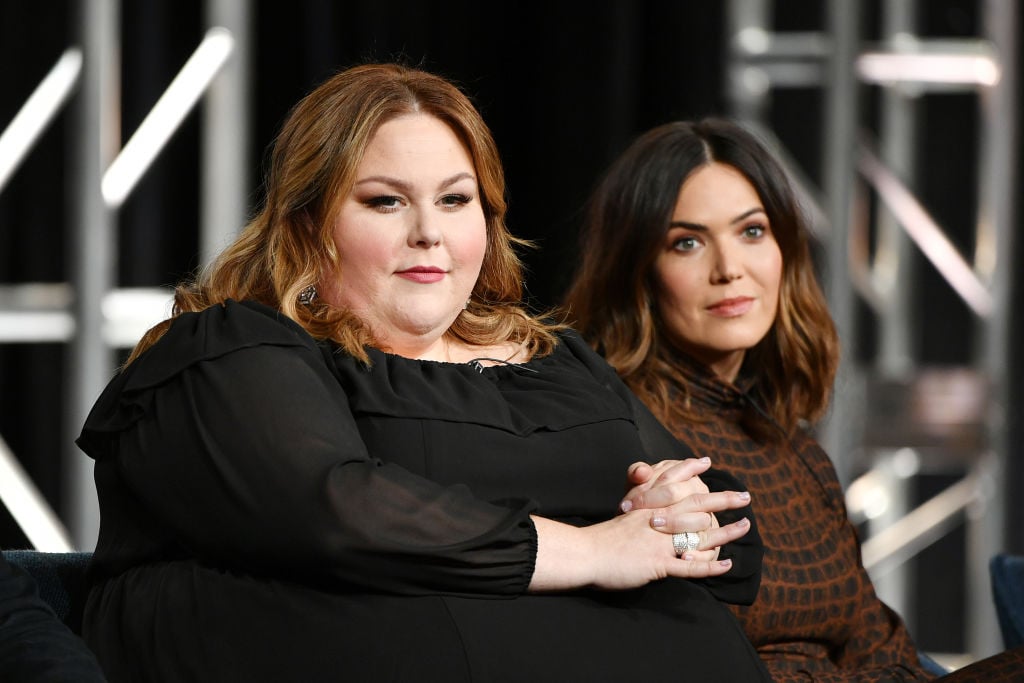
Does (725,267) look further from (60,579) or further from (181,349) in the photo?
(60,579)

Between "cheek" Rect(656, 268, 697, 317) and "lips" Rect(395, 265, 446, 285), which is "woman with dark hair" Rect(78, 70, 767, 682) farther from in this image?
"cheek" Rect(656, 268, 697, 317)

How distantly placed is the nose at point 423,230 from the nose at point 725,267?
0.72 m

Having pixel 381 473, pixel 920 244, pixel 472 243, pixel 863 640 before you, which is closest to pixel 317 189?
pixel 472 243

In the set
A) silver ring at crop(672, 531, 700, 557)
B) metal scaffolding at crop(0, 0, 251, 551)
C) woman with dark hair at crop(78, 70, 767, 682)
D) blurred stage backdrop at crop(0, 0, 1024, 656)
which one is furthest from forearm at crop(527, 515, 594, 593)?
blurred stage backdrop at crop(0, 0, 1024, 656)

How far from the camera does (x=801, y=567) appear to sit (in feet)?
7.92

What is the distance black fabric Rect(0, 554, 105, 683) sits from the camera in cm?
168

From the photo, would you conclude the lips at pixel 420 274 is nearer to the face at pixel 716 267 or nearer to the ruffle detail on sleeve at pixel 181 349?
the ruffle detail on sleeve at pixel 181 349

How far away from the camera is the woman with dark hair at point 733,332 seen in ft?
8.13

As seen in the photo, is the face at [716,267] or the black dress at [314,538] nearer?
the black dress at [314,538]

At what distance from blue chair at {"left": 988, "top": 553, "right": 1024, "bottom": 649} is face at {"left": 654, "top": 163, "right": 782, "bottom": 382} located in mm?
617

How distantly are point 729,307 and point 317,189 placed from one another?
0.89 m

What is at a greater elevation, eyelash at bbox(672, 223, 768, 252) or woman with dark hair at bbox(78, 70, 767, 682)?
eyelash at bbox(672, 223, 768, 252)

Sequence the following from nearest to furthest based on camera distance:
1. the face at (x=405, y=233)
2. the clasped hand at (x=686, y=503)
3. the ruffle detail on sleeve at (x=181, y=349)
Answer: the ruffle detail on sleeve at (x=181, y=349)
the clasped hand at (x=686, y=503)
the face at (x=405, y=233)

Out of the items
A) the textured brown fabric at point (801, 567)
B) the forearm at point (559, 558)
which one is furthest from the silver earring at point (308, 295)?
the textured brown fabric at point (801, 567)
